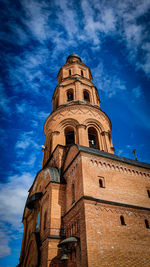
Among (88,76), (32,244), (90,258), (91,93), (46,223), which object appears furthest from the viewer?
(88,76)

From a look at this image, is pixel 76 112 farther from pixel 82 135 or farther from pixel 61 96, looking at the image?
pixel 61 96

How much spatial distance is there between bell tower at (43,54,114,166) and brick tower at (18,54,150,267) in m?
A: 0.17

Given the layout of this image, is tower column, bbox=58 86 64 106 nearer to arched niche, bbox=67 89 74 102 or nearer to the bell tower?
the bell tower

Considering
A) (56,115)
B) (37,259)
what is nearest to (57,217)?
(37,259)

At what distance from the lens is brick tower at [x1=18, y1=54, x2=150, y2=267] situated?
8695 millimetres

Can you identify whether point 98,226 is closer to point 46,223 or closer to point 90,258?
point 90,258

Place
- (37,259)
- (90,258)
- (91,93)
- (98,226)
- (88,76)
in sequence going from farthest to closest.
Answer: (88,76) → (91,93) → (37,259) → (98,226) → (90,258)

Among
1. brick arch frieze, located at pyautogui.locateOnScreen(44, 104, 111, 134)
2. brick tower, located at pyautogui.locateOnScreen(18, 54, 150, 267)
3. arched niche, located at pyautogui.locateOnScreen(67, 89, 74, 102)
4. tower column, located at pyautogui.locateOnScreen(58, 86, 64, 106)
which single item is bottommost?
brick tower, located at pyautogui.locateOnScreen(18, 54, 150, 267)

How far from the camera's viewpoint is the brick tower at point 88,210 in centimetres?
870

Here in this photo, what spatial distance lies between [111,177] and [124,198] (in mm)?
1277

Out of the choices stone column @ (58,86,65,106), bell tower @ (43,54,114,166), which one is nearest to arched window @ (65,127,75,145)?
bell tower @ (43,54,114,166)

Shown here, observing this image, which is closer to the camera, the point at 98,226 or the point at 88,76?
the point at 98,226

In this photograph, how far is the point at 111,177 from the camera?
1131 cm

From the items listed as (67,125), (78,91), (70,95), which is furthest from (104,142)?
(70,95)
